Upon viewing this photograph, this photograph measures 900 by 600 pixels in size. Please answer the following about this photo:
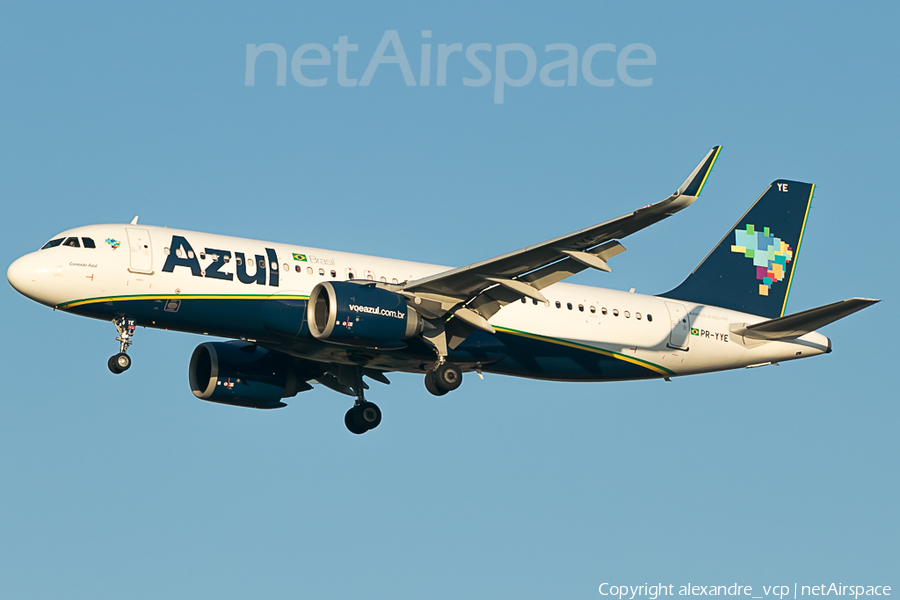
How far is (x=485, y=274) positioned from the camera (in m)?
30.8

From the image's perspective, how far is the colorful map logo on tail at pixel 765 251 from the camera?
131 ft

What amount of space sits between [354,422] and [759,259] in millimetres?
14767

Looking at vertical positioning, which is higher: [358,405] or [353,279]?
[353,279]

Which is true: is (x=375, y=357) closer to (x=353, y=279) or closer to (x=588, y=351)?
(x=353, y=279)

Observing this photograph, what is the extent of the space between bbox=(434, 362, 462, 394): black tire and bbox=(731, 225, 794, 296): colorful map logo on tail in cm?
1263

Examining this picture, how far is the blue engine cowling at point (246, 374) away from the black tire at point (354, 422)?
63.5 inches

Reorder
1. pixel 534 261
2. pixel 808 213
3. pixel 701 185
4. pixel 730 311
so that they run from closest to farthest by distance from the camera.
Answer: pixel 701 185 → pixel 534 261 → pixel 730 311 → pixel 808 213

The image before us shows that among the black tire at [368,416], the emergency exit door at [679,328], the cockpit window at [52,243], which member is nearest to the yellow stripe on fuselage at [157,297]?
the cockpit window at [52,243]

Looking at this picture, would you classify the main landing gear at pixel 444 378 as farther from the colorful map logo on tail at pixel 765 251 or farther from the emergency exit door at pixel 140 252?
the colorful map logo on tail at pixel 765 251

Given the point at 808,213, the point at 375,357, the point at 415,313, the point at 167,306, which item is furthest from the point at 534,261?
the point at 808,213

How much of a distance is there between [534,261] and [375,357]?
5.81 meters

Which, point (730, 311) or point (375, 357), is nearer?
point (375, 357)

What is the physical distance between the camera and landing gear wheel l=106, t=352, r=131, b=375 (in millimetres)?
30503

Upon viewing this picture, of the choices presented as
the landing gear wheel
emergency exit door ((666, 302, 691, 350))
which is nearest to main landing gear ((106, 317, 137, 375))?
the landing gear wheel
